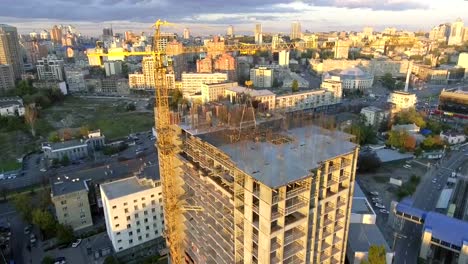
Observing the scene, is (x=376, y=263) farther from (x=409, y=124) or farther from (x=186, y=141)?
(x=409, y=124)

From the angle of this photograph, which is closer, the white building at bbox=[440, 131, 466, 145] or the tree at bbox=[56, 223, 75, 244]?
the tree at bbox=[56, 223, 75, 244]

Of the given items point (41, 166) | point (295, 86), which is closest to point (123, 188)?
point (41, 166)

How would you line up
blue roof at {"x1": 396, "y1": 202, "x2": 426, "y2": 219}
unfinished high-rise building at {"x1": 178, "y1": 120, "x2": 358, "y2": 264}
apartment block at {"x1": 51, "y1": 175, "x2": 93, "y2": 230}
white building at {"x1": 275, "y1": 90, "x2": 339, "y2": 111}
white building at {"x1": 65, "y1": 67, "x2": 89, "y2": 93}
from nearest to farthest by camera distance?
unfinished high-rise building at {"x1": 178, "y1": 120, "x2": 358, "y2": 264}
blue roof at {"x1": 396, "y1": 202, "x2": 426, "y2": 219}
apartment block at {"x1": 51, "y1": 175, "x2": 93, "y2": 230}
white building at {"x1": 275, "y1": 90, "x2": 339, "y2": 111}
white building at {"x1": 65, "y1": 67, "x2": 89, "y2": 93}

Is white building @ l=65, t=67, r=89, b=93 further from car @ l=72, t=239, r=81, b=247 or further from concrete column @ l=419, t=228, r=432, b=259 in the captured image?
concrete column @ l=419, t=228, r=432, b=259

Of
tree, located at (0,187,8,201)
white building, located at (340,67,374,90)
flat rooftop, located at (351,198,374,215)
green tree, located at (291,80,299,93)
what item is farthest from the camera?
white building, located at (340,67,374,90)

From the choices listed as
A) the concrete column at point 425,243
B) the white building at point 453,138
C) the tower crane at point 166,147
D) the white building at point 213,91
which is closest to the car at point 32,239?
the tower crane at point 166,147

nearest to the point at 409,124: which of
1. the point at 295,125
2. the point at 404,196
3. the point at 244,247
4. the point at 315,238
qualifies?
the point at 404,196

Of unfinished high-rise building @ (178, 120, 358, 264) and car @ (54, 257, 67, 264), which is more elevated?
unfinished high-rise building @ (178, 120, 358, 264)

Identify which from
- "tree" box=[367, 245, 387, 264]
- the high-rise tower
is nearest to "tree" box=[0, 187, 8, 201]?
"tree" box=[367, 245, 387, 264]
